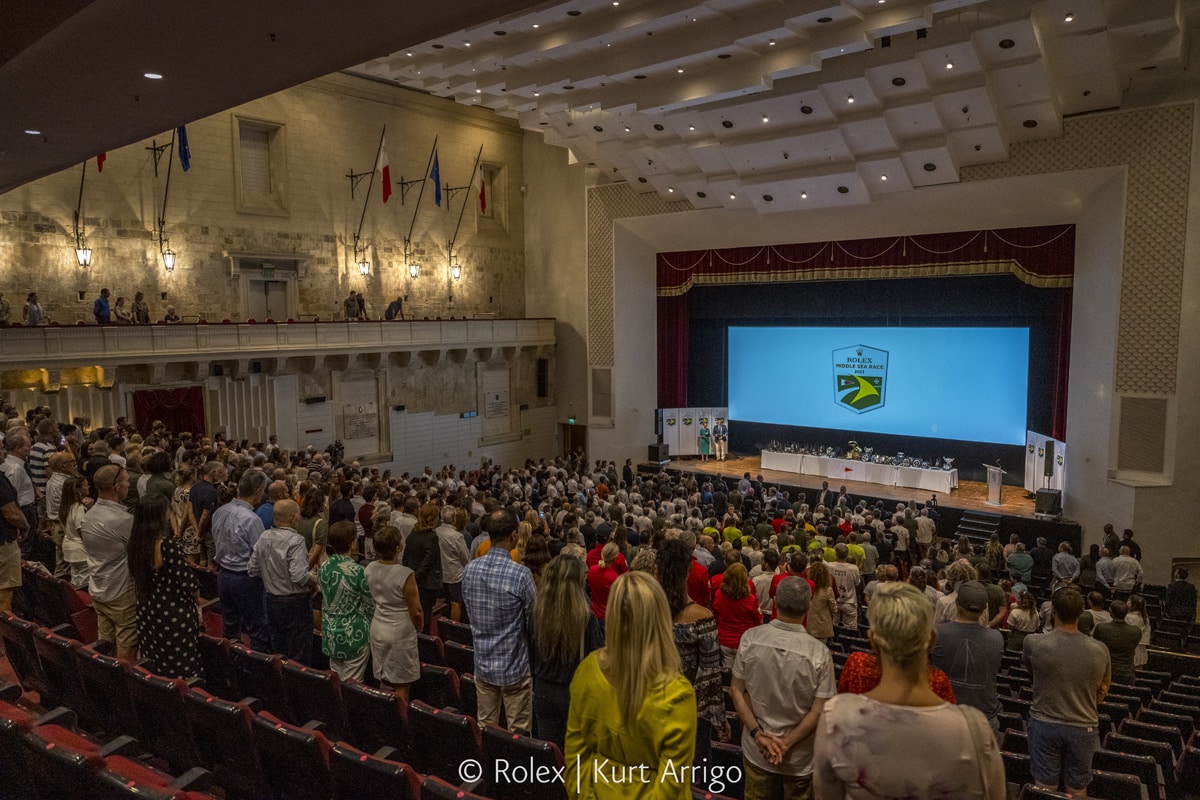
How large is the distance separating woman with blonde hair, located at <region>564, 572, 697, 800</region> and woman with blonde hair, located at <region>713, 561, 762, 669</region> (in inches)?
90.4

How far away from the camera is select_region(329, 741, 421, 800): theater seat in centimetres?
312

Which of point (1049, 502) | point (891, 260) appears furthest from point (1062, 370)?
point (891, 260)

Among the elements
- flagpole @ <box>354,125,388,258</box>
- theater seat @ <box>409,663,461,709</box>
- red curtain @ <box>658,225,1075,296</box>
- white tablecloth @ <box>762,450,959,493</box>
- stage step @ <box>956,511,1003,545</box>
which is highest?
flagpole @ <box>354,125,388,258</box>

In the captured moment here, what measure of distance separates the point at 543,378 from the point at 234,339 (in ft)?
31.3

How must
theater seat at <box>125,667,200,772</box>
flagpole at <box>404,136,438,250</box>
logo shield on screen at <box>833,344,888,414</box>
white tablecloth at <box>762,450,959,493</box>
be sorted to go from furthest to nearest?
flagpole at <box>404,136,438,250</box> < logo shield on screen at <box>833,344,888,414</box> < white tablecloth at <box>762,450,959,493</box> < theater seat at <box>125,667,200,772</box>

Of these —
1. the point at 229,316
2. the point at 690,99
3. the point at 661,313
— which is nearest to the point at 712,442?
the point at 661,313

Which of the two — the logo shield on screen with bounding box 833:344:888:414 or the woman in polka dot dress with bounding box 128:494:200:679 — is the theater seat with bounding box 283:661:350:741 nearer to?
the woman in polka dot dress with bounding box 128:494:200:679

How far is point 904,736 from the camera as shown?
1.97 metres

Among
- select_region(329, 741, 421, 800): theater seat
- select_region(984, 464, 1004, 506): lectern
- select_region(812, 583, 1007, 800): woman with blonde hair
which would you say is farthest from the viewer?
select_region(984, 464, 1004, 506): lectern

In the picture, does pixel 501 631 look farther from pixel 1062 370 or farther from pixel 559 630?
pixel 1062 370

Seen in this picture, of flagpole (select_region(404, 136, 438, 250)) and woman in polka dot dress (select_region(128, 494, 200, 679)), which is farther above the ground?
flagpole (select_region(404, 136, 438, 250))

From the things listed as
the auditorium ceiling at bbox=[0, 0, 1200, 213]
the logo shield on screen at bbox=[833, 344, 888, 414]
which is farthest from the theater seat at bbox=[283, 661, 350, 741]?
the logo shield on screen at bbox=[833, 344, 888, 414]

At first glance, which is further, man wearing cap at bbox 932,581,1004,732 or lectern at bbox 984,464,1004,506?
lectern at bbox 984,464,1004,506

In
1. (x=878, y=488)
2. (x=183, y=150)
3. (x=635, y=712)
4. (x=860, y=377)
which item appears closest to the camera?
(x=635, y=712)
